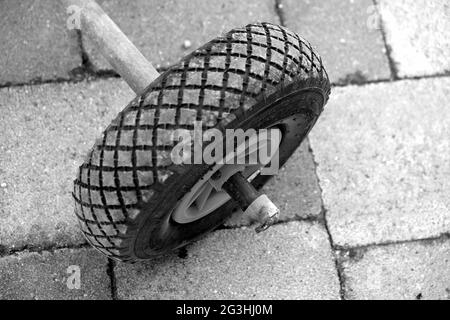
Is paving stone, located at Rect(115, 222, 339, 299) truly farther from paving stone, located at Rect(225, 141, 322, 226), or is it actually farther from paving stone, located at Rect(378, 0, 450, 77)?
paving stone, located at Rect(378, 0, 450, 77)

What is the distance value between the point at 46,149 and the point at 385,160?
4.97 ft

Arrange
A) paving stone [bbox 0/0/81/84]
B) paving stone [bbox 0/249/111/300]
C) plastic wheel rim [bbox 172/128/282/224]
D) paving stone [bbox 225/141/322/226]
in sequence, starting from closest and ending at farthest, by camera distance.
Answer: plastic wheel rim [bbox 172/128/282/224] → paving stone [bbox 0/249/111/300] → paving stone [bbox 225/141/322/226] → paving stone [bbox 0/0/81/84]

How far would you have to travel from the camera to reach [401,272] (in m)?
2.75

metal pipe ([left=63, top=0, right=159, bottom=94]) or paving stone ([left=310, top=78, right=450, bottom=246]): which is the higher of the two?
metal pipe ([left=63, top=0, right=159, bottom=94])

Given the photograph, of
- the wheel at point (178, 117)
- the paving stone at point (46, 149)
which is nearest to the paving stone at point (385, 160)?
the wheel at point (178, 117)

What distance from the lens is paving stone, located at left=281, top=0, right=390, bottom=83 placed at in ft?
10.4

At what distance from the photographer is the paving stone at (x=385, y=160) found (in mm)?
2836

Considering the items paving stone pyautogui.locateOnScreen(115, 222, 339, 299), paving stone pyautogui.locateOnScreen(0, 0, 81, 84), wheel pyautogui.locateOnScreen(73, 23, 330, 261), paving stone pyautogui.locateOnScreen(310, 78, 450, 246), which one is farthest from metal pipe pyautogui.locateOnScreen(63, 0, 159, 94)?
paving stone pyautogui.locateOnScreen(310, 78, 450, 246)

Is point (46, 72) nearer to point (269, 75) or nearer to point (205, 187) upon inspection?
point (205, 187)

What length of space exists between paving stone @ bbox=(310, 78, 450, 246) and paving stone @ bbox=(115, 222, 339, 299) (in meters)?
0.17

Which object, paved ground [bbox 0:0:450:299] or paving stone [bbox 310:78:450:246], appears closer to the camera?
paved ground [bbox 0:0:450:299]

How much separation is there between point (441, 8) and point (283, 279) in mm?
1694

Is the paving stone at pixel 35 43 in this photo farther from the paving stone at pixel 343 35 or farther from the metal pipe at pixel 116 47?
the paving stone at pixel 343 35

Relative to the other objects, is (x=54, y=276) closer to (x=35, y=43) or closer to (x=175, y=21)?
(x=35, y=43)
